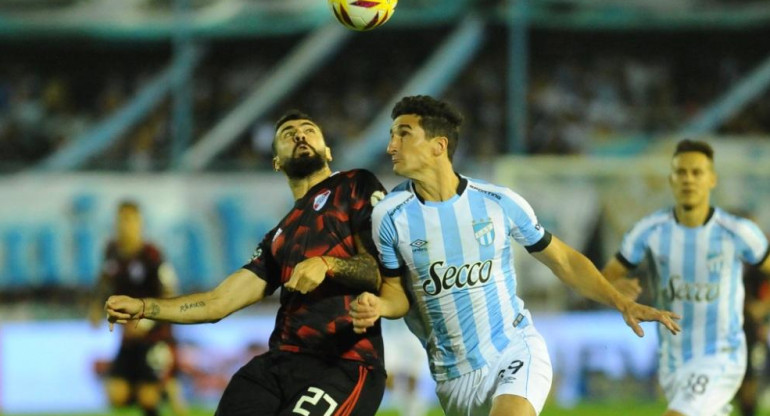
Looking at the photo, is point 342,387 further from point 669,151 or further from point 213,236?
point 669,151

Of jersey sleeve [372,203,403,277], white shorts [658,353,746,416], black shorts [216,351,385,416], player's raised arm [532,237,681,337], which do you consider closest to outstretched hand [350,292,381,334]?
black shorts [216,351,385,416]

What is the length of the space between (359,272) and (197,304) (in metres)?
0.80

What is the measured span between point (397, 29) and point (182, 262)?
703cm

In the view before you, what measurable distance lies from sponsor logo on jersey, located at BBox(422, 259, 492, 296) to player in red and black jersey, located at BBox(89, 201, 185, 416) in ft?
16.4

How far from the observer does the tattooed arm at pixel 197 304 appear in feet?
18.4

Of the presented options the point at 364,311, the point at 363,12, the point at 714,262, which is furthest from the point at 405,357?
the point at 364,311

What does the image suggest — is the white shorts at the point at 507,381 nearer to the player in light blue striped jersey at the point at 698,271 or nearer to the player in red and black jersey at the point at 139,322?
the player in light blue striped jersey at the point at 698,271

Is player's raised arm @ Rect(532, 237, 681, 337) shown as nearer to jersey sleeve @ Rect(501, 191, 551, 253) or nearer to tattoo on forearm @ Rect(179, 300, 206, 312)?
jersey sleeve @ Rect(501, 191, 551, 253)

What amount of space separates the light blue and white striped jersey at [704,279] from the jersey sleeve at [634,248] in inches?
1.8

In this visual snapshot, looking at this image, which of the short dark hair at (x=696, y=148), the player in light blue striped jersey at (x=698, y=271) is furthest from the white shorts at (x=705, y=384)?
the short dark hair at (x=696, y=148)

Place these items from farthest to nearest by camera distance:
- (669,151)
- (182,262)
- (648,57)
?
(648,57), (669,151), (182,262)

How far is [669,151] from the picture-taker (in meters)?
17.4

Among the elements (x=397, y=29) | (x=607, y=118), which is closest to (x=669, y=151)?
(x=607, y=118)

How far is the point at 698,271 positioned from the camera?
25.1 ft
